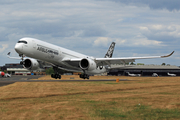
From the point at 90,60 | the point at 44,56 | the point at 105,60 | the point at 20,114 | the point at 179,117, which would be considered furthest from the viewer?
the point at 105,60

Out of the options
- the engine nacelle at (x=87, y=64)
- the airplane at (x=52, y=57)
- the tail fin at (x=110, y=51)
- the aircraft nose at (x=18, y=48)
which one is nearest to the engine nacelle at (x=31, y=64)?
the airplane at (x=52, y=57)

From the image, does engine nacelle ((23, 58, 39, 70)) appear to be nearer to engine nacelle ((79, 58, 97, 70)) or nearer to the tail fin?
engine nacelle ((79, 58, 97, 70))

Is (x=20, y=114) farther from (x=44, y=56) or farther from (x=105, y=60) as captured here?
(x=105, y=60)

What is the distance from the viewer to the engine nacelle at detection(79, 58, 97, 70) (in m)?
42.7

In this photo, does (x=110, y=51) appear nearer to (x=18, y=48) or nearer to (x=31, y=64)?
(x=31, y=64)

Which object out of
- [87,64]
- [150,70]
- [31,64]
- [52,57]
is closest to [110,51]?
[87,64]

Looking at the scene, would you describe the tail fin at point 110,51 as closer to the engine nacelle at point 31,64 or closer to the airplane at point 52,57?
the airplane at point 52,57

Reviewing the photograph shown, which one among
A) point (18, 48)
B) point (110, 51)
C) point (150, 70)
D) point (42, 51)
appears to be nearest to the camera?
point (18, 48)

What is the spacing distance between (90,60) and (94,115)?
32.4 metres

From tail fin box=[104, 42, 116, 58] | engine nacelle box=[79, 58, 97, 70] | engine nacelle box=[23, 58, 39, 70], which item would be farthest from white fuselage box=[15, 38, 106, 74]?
tail fin box=[104, 42, 116, 58]

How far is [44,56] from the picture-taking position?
126 feet

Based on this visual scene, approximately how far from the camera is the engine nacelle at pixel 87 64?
42.7 meters

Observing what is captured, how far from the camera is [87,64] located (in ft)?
143

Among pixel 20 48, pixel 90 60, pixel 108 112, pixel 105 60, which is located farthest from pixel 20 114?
pixel 105 60
